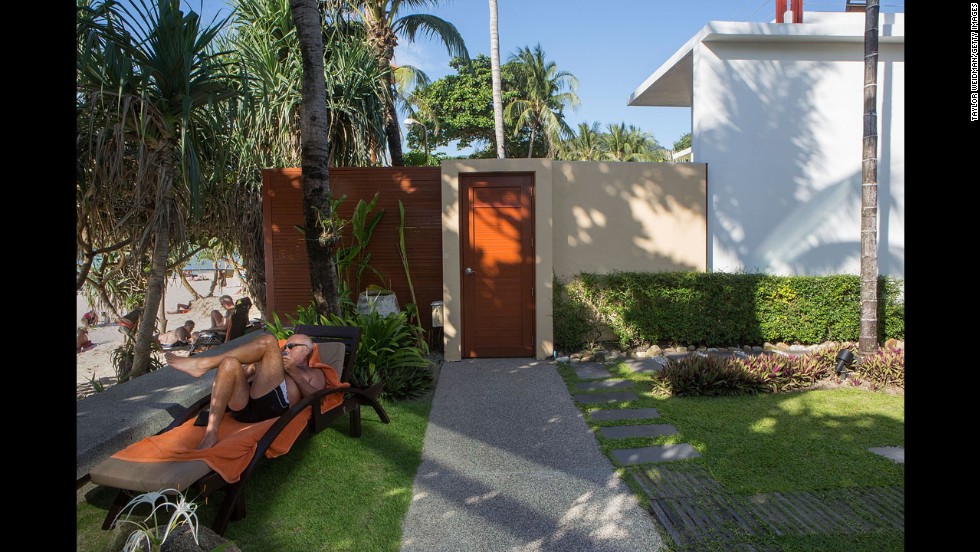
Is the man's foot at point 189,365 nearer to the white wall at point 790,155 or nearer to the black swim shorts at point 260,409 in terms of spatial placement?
the black swim shorts at point 260,409

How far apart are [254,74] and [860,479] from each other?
30.7 ft

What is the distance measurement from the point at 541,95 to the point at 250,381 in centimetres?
3039

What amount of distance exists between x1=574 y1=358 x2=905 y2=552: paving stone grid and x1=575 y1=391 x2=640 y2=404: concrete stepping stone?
142cm

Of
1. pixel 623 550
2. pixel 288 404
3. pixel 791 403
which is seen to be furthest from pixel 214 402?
pixel 791 403

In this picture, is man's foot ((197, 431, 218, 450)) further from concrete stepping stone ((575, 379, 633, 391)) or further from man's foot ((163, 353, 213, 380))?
concrete stepping stone ((575, 379, 633, 391))

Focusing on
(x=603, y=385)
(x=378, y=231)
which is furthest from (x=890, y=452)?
(x=378, y=231)

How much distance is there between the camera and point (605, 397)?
570 centimetres

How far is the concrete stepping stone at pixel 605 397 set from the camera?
5.59 m

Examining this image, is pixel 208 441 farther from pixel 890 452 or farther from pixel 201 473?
pixel 890 452

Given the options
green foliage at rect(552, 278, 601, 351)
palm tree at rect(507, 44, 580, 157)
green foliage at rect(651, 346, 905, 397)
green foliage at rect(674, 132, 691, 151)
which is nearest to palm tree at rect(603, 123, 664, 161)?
palm tree at rect(507, 44, 580, 157)

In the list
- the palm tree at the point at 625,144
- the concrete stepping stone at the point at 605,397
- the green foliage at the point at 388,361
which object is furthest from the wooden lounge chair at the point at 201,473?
the palm tree at the point at 625,144

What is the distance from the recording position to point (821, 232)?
8.56 m

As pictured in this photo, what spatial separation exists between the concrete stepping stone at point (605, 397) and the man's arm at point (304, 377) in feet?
8.69
